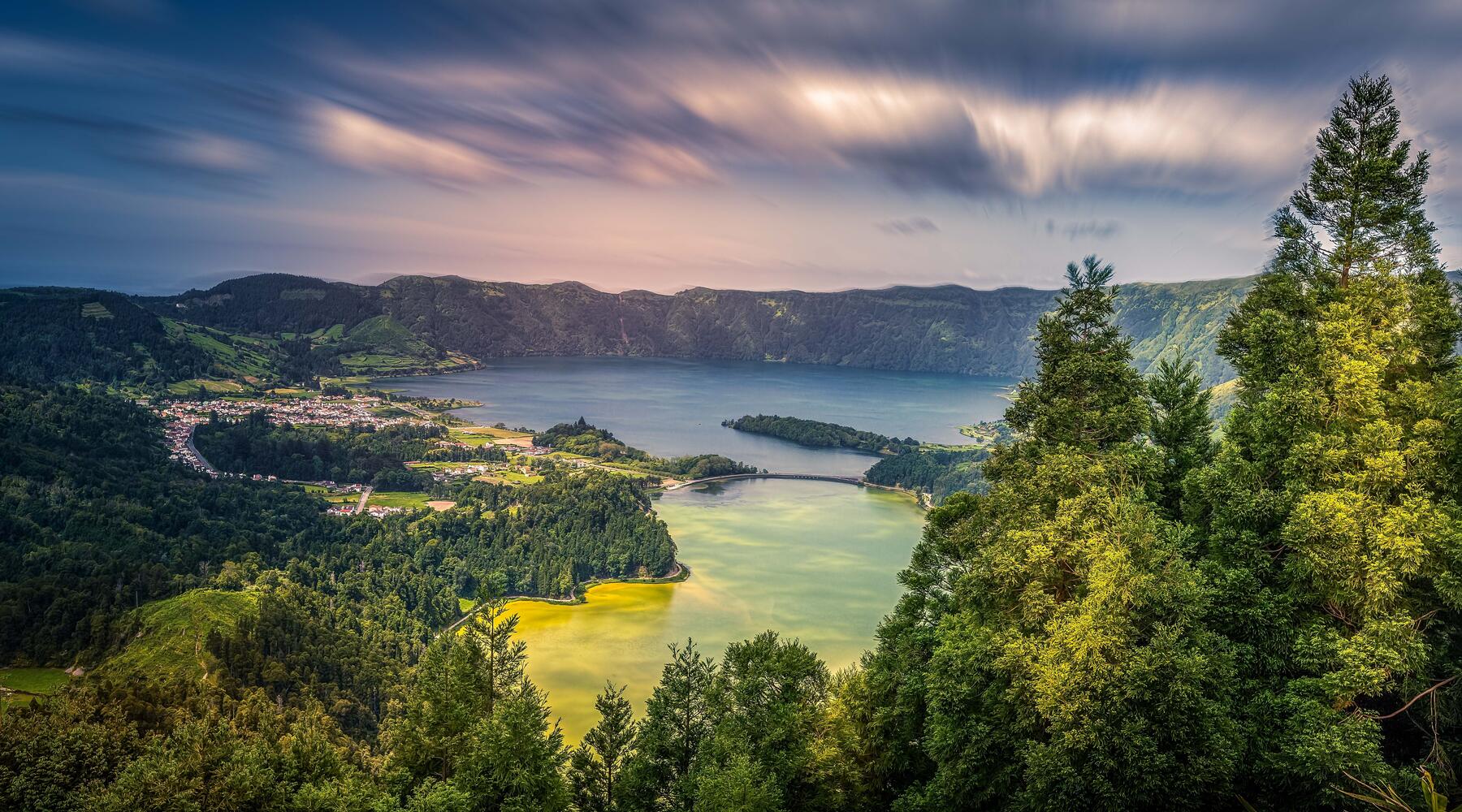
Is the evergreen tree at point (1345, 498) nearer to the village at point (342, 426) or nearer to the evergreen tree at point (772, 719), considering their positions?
the evergreen tree at point (772, 719)

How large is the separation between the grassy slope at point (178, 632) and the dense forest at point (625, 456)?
69.1 m

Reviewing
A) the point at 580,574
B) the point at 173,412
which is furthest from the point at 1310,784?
the point at 173,412

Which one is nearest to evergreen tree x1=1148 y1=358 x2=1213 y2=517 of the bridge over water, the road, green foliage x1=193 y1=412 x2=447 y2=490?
the bridge over water

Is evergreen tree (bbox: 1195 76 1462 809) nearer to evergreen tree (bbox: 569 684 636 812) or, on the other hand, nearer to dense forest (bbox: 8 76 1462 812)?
dense forest (bbox: 8 76 1462 812)

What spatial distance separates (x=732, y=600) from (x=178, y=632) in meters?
39.3

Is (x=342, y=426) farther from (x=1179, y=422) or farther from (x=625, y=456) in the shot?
(x=1179, y=422)

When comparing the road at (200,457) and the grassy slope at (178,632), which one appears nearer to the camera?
the grassy slope at (178,632)

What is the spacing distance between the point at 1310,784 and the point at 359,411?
17472 centimetres

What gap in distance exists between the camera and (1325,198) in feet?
66.7

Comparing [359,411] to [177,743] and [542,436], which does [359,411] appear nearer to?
[542,436]

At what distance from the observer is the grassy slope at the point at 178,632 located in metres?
45.0

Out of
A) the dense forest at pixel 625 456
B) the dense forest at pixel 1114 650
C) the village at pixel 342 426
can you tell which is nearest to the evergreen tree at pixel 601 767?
the dense forest at pixel 1114 650

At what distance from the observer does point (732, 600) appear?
217 ft

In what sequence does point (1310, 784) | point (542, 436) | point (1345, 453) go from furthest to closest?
point (542, 436) < point (1345, 453) < point (1310, 784)
